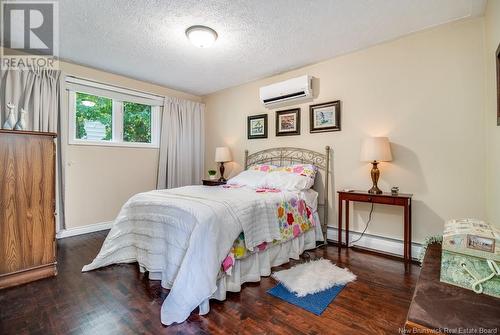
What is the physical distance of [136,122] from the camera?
4289 mm

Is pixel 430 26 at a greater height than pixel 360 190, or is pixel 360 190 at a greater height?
pixel 430 26

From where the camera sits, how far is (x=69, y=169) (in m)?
3.47

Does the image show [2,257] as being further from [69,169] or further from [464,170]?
[464,170]

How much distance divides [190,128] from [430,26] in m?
3.85

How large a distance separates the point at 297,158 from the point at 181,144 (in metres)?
2.26

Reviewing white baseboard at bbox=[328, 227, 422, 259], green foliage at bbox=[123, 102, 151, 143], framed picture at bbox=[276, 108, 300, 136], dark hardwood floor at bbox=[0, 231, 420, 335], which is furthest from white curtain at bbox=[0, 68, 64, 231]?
white baseboard at bbox=[328, 227, 422, 259]

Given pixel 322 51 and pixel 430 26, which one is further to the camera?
pixel 322 51

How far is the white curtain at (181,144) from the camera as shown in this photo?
442cm

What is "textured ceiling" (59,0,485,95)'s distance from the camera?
221 cm

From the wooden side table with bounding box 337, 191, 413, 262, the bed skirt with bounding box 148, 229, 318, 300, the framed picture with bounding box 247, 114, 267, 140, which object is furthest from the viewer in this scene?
the framed picture with bounding box 247, 114, 267, 140

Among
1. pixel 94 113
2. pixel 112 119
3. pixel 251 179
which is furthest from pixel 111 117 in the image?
pixel 251 179

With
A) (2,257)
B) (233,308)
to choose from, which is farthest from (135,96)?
(233,308)

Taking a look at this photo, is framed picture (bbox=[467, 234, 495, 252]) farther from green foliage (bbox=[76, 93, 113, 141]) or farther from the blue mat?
green foliage (bbox=[76, 93, 113, 141])

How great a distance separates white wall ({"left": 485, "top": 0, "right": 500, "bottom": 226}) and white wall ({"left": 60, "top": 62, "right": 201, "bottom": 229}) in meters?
4.38
